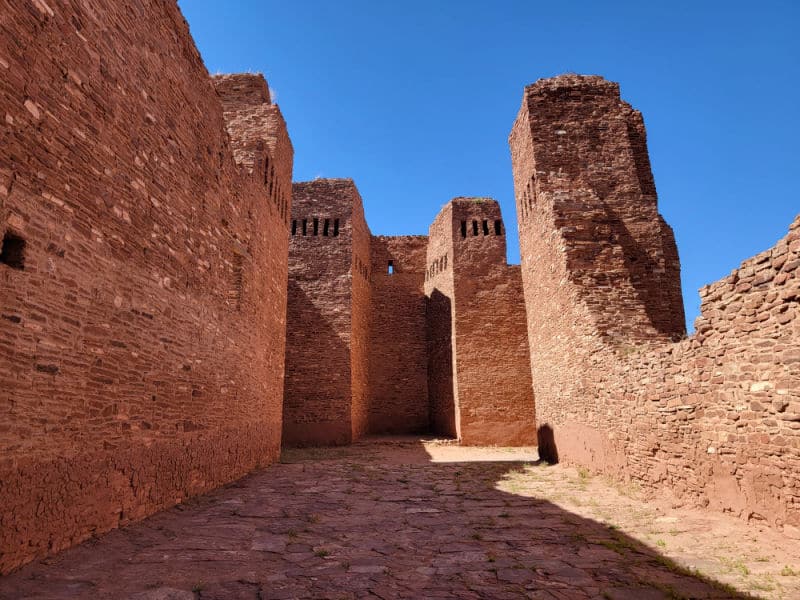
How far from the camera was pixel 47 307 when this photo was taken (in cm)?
425

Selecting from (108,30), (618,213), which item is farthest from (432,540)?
(618,213)

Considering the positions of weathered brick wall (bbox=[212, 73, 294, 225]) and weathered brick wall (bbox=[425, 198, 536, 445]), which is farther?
weathered brick wall (bbox=[425, 198, 536, 445])

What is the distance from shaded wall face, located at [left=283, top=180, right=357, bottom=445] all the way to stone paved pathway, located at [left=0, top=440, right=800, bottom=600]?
985cm

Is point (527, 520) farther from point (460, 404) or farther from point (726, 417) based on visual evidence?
point (460, 404)

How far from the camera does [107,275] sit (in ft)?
16.8

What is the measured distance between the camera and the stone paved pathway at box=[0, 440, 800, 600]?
3623 millimetres

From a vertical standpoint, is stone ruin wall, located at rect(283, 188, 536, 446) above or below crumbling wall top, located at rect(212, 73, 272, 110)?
below

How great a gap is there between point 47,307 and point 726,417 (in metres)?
7.00

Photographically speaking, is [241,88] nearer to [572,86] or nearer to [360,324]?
[572,86]

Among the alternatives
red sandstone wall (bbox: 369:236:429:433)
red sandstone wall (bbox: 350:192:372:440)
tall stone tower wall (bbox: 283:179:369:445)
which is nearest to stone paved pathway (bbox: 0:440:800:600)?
tall stone tower wall (bbox: 283:179:369:445)

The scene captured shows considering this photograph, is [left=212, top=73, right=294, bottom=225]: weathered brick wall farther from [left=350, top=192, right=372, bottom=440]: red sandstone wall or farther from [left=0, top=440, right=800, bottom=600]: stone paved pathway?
[left=350, top=192, right=372, bottom=440]: red sandstone wall

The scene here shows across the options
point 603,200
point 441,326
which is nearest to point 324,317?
point 441,326

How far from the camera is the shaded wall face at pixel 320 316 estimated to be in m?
17.6

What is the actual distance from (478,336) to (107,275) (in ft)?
48.5
